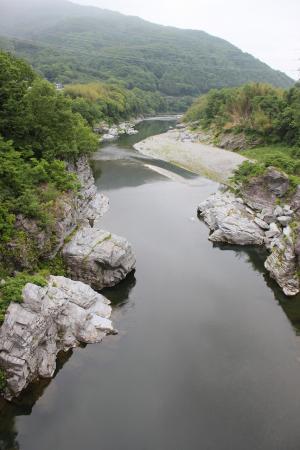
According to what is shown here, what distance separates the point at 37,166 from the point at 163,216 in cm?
1852

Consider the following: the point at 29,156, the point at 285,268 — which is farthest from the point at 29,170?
the point at 285,268

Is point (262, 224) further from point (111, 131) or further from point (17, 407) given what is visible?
point (111, 131)

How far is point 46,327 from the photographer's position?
20.2 m

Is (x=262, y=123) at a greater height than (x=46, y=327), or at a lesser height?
greater

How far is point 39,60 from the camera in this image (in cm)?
19538

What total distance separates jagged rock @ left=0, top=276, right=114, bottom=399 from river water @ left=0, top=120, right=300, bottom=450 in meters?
0.84

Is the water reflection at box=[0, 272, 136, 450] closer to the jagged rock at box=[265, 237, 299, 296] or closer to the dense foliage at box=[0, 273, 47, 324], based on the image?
the dense foliage at box=[0, 273, 47, 324]

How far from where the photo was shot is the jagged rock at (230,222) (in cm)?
3688

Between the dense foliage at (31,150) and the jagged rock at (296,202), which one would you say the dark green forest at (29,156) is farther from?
the jagged rock at (296,202)

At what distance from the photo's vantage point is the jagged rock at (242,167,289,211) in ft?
136

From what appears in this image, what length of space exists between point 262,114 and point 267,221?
45.7 meters

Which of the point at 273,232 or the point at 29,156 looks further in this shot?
the point at 273,232

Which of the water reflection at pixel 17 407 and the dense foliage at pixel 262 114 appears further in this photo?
the dense foliage at pixel 262 114

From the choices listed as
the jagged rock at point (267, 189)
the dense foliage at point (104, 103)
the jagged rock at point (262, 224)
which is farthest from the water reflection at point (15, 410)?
the dense foliage at point (104, 103)
